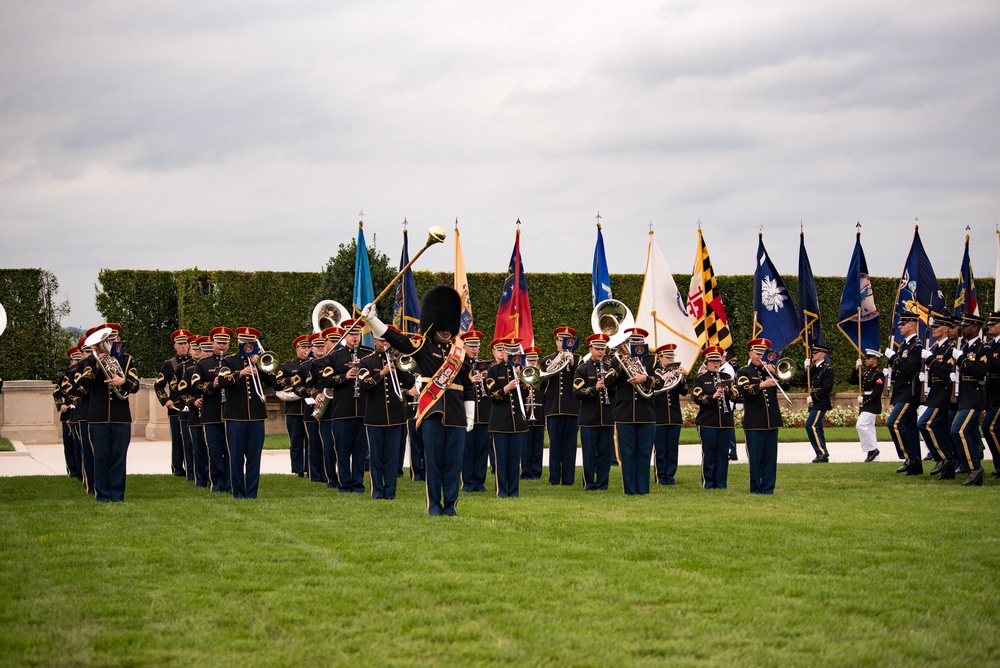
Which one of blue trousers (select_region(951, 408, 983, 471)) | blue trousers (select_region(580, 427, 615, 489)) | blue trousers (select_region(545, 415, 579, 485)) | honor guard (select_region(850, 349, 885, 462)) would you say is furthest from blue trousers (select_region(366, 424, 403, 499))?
honor guard (select_region(850, 349, 885, 462))

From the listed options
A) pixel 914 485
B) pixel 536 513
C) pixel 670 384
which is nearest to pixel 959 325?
pixel 914 485

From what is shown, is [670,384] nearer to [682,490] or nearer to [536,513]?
[682,490]

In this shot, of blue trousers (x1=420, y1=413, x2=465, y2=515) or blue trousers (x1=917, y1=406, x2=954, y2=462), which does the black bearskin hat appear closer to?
blue trousers (x1=420, y1=413, x2=465, y2=515)

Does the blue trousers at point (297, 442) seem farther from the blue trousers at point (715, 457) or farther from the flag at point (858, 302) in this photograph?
the flag at point (858, 302)

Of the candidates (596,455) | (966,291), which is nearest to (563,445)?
(596,455)

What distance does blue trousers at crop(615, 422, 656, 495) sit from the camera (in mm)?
13422

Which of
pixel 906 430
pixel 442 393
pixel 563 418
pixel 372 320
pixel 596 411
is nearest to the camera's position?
pixel 372 320

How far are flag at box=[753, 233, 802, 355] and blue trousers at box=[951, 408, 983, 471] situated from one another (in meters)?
7.45

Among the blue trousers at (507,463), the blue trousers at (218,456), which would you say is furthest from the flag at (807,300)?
the blue trousers at (218,456)

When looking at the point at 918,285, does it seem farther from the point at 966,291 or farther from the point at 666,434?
the point at 666,434

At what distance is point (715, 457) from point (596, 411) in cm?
167

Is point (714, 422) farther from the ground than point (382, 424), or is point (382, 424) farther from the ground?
point (382, 424)

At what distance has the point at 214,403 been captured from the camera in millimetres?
13234

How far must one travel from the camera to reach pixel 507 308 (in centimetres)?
2122
